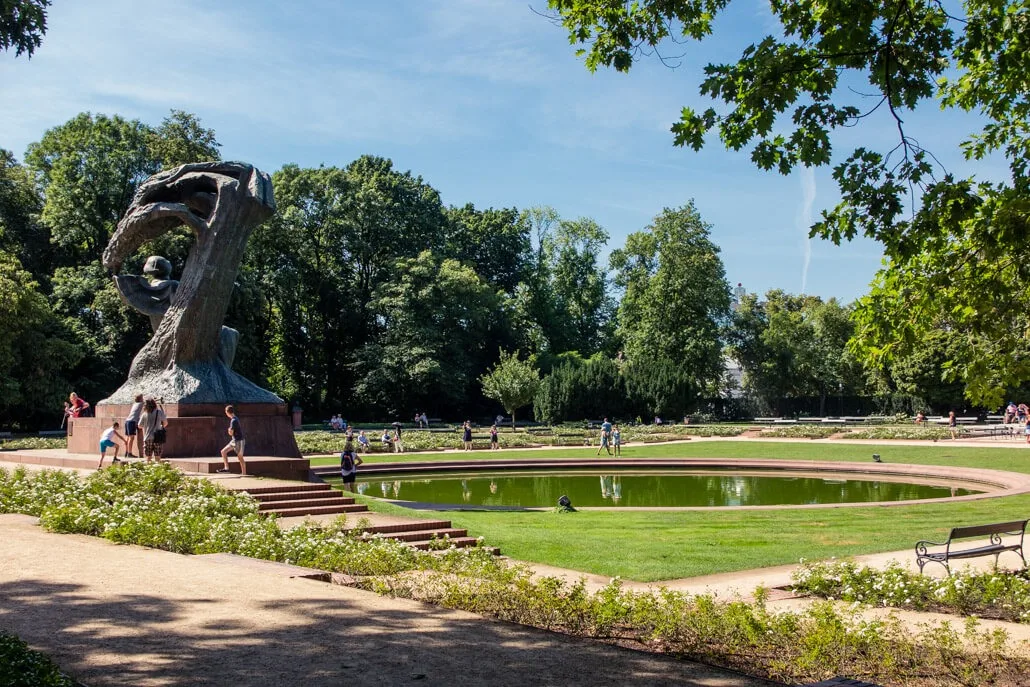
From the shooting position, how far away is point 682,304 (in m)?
63.5

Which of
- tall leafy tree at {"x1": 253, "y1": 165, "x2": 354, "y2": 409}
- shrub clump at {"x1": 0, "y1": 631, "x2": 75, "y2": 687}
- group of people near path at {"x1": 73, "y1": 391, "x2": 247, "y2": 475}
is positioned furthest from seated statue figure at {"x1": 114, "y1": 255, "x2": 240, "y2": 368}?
tall leafy tree at {"x1": 253, "y1": 165, "x2": 354, "y2": 409}

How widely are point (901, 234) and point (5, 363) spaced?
38261mm

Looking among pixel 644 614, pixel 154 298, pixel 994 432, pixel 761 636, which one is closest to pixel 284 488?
pixel 644 614

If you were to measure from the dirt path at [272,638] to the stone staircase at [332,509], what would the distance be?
4160 millimetres

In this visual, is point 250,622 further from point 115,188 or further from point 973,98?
point 115,188

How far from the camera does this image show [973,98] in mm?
10461

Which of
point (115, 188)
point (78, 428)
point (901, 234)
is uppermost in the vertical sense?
point (115, 188)

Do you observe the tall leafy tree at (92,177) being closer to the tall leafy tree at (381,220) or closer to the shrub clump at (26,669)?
the tall leafy tree at (381,220)

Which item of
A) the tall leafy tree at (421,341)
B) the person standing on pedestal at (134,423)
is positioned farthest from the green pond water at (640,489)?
the tall leafy tree at (421,341)

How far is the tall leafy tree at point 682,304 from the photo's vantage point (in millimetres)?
63188

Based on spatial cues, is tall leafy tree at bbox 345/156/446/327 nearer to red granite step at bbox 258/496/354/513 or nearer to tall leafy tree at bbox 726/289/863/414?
tall leafy tree at bbox 726/289/863/414

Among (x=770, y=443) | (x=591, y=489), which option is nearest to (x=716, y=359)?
(x=770, y=443)

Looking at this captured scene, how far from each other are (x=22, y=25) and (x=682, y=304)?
58157 mm

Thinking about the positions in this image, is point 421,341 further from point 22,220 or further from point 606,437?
point 606,437
